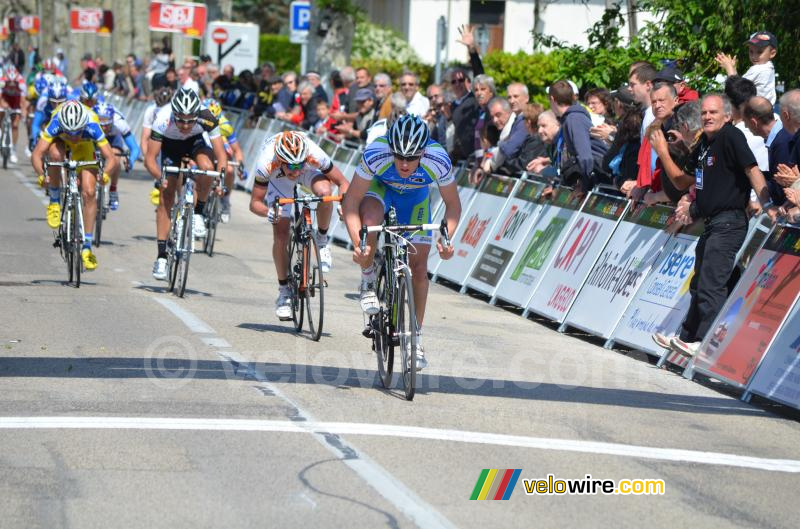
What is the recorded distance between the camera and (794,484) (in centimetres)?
750

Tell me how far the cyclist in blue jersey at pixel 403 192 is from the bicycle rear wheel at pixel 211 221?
7.91 meters

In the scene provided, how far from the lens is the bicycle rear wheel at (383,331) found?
9484 mm

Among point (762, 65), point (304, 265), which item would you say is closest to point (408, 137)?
point (304, 265)

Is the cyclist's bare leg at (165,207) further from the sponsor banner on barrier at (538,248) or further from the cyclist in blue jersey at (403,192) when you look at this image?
the cyclist in blue jersey at (403,192)

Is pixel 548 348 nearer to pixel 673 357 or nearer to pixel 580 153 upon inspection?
pixel 673 357

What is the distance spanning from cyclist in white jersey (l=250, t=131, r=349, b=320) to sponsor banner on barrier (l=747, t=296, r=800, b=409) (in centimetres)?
373

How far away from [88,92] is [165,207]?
13.3ft

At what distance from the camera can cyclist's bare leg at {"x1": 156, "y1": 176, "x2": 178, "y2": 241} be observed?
14562 millimetres

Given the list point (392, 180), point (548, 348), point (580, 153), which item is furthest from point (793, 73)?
point (392, 180)

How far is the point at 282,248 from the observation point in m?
12.2

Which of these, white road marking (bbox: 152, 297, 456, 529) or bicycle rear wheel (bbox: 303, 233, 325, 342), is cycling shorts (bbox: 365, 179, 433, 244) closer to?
white road marking (bbox: 152, 297, 456, 529)

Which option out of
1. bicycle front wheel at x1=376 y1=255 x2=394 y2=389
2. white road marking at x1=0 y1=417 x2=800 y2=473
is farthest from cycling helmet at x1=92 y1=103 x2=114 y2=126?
white road marking at x1=0 y1=417 x2=800 y2=473

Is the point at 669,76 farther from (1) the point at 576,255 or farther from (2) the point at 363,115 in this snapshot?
(2) the point at 363,115

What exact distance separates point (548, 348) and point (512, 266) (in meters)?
3.11
